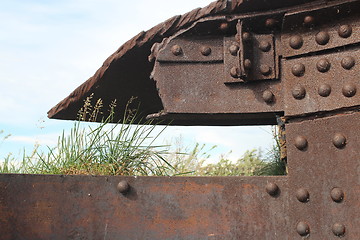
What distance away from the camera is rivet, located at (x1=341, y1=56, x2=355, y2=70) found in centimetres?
253

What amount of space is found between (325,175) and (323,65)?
0.56 metres

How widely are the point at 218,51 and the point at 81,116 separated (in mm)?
1672

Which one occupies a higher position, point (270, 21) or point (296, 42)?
point (270, 21)

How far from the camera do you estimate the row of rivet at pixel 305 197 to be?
2.50m

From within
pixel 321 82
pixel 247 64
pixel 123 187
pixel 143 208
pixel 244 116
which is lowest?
pixel 143 208

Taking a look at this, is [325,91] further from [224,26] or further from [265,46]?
[224,26]

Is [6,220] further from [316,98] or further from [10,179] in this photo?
[316,98]

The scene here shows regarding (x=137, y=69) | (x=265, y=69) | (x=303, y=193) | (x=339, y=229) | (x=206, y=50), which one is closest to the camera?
(x=339, y=229)

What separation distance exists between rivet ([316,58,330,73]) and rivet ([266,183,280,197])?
65 cm

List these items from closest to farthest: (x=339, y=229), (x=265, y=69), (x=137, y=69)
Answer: (x=339, y=229), (x=265, y=69), (x=137, y=69)

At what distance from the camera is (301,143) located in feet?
8.61

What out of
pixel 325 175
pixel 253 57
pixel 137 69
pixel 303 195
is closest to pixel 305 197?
pixel 303 195

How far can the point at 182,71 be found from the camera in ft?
9.36

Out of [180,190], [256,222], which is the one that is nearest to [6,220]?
[180,190]
